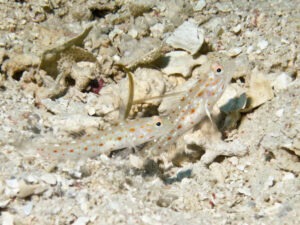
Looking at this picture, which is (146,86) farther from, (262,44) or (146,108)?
(262,44)

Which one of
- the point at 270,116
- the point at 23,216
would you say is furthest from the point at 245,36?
the point at 23,216

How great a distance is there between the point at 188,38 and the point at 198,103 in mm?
897

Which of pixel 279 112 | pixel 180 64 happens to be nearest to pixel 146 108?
pixel 180 64

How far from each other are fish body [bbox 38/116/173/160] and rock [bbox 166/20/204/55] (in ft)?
3.29

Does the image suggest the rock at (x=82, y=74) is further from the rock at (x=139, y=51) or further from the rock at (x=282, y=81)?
the rock at (x=282, y=81)

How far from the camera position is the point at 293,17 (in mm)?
4047

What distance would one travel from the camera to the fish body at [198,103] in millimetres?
3637

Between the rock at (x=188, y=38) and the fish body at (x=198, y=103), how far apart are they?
52cm

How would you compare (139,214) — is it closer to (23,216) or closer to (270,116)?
(23,216)

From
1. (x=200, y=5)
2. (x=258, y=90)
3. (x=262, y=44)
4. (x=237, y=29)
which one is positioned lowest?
(x=258, y=90)

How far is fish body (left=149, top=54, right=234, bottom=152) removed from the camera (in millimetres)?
3637

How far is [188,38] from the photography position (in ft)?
13.6

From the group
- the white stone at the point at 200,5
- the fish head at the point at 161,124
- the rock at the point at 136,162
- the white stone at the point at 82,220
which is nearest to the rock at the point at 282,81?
the fish head at the point at 161,124

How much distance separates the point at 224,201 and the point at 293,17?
7.66ft
